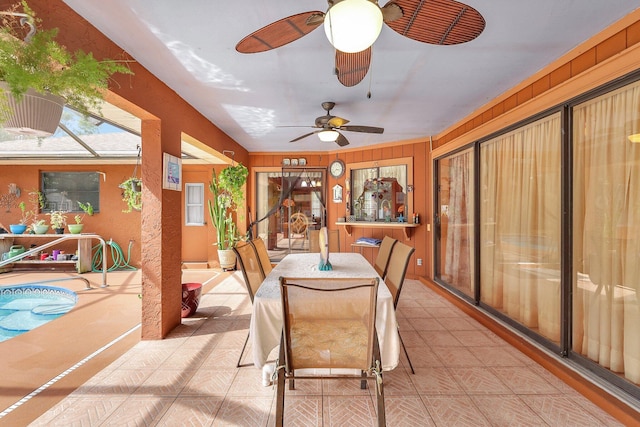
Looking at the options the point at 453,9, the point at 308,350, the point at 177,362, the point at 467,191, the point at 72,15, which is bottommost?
the point at 177,362

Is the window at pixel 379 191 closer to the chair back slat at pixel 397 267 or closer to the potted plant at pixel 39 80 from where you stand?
the chair back slat at pixel 397 267

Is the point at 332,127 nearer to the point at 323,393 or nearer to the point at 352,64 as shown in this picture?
the point at 352,64

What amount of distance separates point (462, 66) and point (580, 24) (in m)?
0.80

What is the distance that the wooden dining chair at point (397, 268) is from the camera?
2189 millimetres

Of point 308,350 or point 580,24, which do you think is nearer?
point 308,350

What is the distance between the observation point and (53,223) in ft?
19.8

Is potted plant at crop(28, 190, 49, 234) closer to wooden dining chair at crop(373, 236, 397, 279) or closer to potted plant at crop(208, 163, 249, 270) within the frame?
potted plant at crop(208, 163, 249, 270)

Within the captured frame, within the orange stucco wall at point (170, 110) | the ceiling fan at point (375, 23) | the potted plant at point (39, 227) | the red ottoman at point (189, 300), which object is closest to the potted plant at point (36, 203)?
the potted plant at point (39, 227)

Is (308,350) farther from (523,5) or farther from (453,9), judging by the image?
(523,5)

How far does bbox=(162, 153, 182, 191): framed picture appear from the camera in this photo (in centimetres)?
294

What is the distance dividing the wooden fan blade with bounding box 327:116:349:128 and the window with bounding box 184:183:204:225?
4195 millimetres

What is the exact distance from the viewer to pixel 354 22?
47.1 inches

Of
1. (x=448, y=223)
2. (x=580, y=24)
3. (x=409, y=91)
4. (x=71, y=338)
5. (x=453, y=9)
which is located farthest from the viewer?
(x=448, y=223)

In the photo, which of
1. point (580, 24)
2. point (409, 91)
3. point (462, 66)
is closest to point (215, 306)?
point (409, 91)
